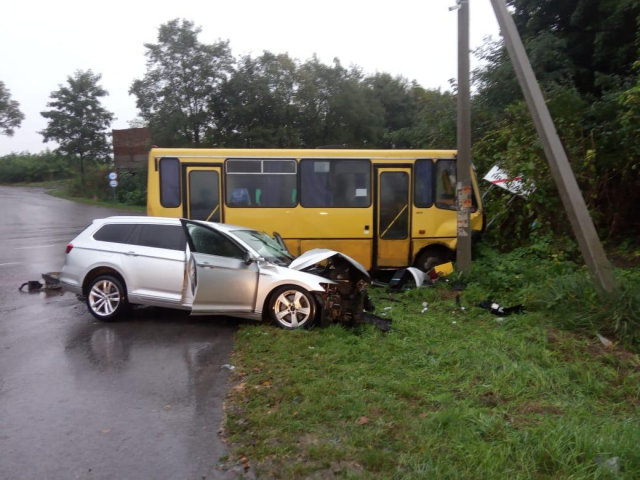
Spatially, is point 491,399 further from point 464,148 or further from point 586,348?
point 464,148

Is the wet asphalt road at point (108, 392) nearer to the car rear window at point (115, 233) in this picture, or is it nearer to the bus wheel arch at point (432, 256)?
the car rear window at point (115, 233)

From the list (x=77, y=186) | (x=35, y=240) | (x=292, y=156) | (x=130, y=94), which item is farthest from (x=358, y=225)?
(x=77, y=186)

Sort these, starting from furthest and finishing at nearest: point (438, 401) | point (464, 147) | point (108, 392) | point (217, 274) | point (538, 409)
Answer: point (464, 147)
point (217, 274)
point (108, 392)
point (438, 401)
point (538, 409)

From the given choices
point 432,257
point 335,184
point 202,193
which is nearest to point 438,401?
point 432,257

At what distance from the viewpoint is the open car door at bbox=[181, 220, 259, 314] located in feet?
23.8

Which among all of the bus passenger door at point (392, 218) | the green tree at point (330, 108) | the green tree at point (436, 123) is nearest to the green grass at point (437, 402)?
the bus passenger door at point (392, 218)

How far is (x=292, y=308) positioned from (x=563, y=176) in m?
3.97

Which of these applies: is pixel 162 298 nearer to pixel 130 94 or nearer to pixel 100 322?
pixel 100 322

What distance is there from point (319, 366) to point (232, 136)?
2514 centimetres

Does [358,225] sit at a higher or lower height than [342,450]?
higher

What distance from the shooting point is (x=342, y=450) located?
12.8 ft

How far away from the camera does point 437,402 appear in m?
4.71

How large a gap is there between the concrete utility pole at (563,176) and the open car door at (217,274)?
424cm

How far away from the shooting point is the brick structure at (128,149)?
138ft
